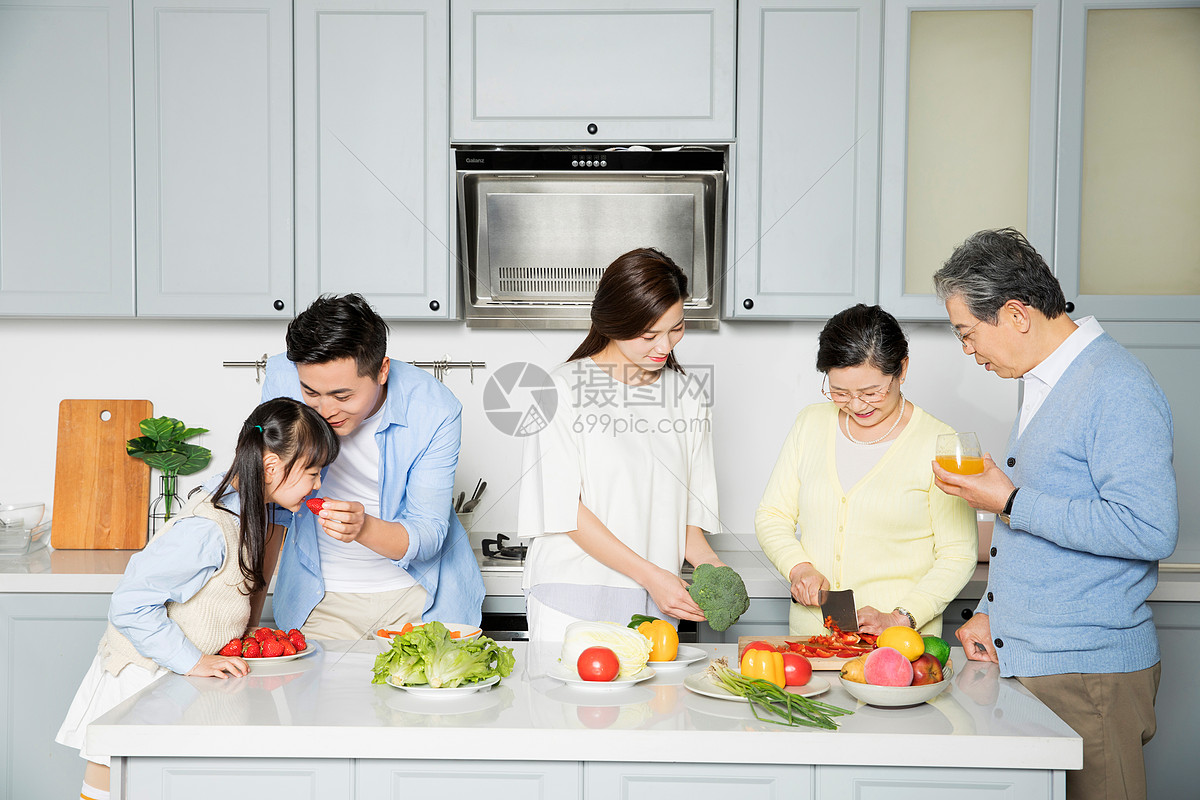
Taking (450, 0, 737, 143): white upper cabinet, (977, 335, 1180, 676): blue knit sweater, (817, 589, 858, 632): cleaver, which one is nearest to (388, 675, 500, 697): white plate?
(817, 589, 858, 632): cleaver

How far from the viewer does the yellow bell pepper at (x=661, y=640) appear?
164cm

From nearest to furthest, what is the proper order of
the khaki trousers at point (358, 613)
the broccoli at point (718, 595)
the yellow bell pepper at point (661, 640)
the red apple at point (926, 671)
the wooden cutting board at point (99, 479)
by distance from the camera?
the red apple at point (926, 671) → the yellow bell pepper at point (661, 640) → the broccoli at point (718, 595) → the khaki trousers at point (358, 613) → the wooden cutting board at point (99, 479)

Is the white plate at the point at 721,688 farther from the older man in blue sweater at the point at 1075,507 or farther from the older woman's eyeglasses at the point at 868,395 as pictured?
the older woman's eyeglasses at the point at 868,395

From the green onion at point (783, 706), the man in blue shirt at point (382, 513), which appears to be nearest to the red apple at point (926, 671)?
the green onion at point (783, 706)

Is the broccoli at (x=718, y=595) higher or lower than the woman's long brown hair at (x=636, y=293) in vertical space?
lower

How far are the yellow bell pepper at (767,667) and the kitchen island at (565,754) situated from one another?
0.33 feet

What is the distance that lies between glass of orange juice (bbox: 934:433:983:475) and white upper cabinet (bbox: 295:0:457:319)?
1.60 m

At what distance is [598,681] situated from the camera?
1.50 meters

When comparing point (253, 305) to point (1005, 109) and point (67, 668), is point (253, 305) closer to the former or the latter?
point (67, 668)

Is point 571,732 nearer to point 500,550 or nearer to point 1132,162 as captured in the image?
point 500,550

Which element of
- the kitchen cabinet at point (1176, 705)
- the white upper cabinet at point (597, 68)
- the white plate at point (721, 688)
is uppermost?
the white upper cabinet at point (597, 68)

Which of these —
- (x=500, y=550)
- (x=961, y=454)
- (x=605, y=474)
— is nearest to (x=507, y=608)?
(x=500, y=550)

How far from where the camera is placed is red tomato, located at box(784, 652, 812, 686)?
1.48 metres

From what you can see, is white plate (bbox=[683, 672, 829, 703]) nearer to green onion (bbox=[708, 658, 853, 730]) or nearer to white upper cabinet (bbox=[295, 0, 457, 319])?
green onion (bbox=[708, 658, 853, 730])
